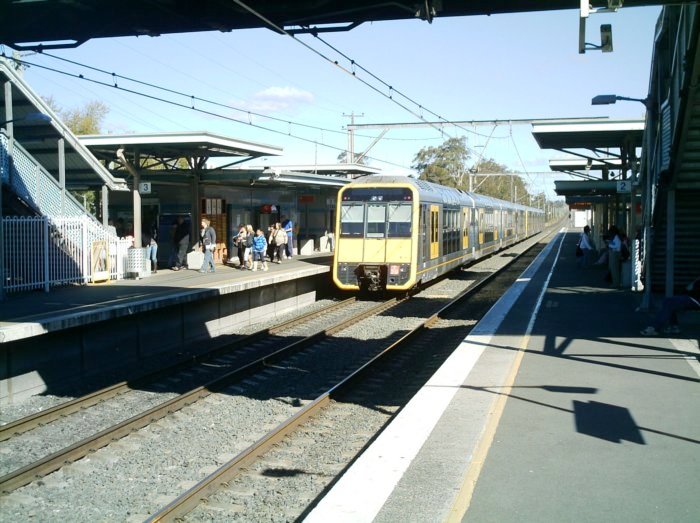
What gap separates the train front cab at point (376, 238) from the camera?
750 inches

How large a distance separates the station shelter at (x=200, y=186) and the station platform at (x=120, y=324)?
3399 mm

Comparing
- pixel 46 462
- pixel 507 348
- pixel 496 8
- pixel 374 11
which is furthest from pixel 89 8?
pixel 507 348

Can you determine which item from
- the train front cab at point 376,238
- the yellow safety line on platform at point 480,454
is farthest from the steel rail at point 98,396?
the yellow safety line on platform at point 480,454

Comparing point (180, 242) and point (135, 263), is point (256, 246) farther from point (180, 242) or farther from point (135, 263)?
point (135, 263)

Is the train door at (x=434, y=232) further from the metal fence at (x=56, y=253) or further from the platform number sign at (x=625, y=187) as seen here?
the metal fence at (x=56, y=253)

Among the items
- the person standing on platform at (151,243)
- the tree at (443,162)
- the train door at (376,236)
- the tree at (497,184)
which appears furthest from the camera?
the tree at (497,184)

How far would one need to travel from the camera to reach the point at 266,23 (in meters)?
9.87

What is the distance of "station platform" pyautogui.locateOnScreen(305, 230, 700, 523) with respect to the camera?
4.87 m

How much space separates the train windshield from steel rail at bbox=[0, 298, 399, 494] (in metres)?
6.01

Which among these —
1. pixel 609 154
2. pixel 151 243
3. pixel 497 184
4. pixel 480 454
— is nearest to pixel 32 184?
pixel 151 243

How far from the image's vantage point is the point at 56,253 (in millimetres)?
15898

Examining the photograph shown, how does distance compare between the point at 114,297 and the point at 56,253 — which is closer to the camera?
the point at 114,297

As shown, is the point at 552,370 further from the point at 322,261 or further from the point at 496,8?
the point at 322,261

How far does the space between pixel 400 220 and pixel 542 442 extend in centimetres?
1319
